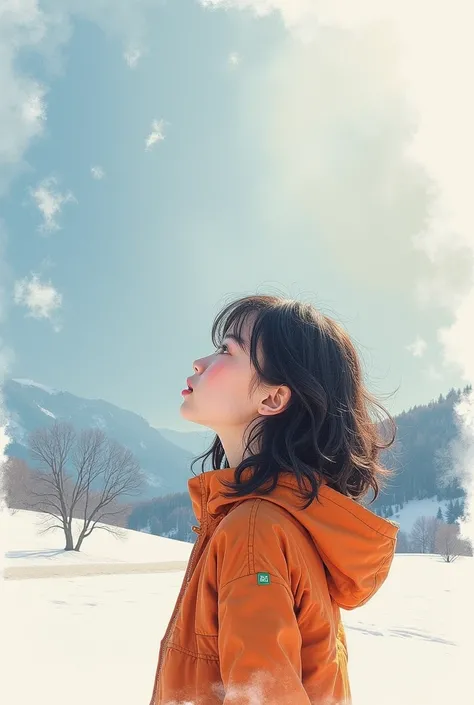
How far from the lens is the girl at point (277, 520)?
113 cm

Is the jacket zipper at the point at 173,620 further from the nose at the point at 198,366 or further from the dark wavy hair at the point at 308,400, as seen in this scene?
the nose at the point at 198,366

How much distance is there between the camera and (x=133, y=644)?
6996mm

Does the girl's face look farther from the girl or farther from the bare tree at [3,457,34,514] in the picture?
the bare tree at [3,457,34,514]

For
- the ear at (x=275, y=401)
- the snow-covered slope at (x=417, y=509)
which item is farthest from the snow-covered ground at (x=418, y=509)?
the ear at (x=275, y=401)

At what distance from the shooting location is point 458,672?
667 cm

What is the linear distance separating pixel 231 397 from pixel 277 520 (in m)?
0.45

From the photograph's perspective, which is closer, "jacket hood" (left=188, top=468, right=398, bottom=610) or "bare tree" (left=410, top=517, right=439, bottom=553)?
"jacket hood" (left=188, top=468, right=398, bottom=610)

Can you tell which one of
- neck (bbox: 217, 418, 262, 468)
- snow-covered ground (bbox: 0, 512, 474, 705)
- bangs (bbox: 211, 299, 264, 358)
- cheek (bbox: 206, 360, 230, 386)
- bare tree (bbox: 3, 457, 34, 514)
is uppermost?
bare tree (bbox: 3, 457, 34, 514)

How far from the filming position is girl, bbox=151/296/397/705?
3.69ft

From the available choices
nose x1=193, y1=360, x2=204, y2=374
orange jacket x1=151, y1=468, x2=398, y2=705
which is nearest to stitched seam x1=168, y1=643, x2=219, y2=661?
orange jacket x1=151, y1=468, x2=398, y2=705

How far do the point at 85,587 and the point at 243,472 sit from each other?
13484mm

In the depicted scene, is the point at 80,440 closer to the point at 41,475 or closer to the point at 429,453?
the point at 41,475

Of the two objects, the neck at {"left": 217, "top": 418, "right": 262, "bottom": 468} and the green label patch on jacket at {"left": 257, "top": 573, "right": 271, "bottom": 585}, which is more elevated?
the neck at {"left": 217, "top": 418, "right": 262, "bottom": 468}

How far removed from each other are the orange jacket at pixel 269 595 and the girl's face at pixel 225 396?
0.18m
